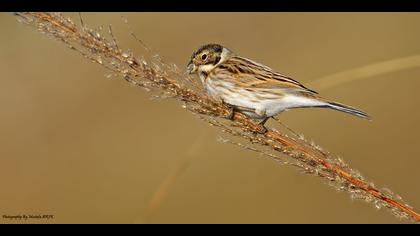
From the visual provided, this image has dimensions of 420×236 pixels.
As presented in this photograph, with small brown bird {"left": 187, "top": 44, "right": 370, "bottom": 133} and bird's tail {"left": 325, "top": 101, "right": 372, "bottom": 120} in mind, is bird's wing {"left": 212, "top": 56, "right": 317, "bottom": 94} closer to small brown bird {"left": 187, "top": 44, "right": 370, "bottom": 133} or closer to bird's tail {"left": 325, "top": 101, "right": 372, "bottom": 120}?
small brown bird {"left": 187, "top": 44, "right": 370, "bottom": 133}

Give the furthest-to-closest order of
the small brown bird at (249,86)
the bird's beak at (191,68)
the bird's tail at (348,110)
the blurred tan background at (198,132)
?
the blurred tan background at (198,132), the bird's beak at (191,68), the small brown bird at (249,86), the bird's tail at (348,110)

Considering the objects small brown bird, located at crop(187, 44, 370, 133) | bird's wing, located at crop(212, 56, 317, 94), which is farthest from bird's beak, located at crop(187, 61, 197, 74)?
bird's wing, located at crop(212, 56, 317, 94)

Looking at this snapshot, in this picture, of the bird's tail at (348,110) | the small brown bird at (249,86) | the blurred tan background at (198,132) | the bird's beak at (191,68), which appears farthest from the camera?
the blurred tan background at (198,132)

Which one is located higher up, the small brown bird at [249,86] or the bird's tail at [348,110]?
the bird's tail at [348,110]

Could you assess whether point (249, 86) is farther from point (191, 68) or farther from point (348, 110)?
point (348, 110)

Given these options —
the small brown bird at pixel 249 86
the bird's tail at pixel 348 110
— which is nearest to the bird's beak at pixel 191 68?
the small brown bird at pixel 249 86

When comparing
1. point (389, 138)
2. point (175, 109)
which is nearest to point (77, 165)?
point (175, 109)

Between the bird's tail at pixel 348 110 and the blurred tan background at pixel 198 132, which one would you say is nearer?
the bird's tail at pixel 348 110

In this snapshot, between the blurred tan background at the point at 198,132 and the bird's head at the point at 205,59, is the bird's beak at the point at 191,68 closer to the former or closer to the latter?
the bird's head at the point at 205,59
